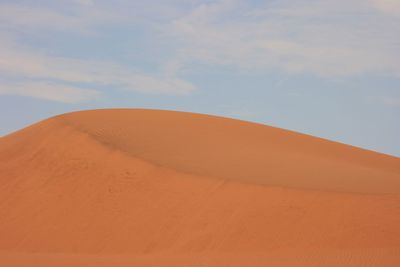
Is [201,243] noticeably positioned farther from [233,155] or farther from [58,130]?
[58,130]

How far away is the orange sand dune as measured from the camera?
1894 cm

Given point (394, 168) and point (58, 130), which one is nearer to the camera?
point (58, 130)

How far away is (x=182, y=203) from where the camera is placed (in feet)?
70.4

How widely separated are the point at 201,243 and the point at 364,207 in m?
4.94

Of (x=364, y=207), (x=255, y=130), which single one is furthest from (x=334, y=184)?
(x=255, y=130)

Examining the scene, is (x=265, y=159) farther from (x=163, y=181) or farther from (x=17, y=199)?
(x=17, y=199)

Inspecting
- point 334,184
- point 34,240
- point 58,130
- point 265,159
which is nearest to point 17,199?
point 34,240

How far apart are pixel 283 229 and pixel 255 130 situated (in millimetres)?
13701

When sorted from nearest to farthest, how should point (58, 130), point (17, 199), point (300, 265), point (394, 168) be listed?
point (300, 265) < point (17, 199) < point (58, 130) < point (394, 168)

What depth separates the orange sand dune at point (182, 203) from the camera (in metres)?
18.9

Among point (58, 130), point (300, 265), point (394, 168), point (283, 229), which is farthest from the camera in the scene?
point (394, 168)

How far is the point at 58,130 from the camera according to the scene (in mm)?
27781

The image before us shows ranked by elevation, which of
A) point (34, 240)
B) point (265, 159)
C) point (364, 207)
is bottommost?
point (34, 240)

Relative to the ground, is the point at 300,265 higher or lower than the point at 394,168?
lower
